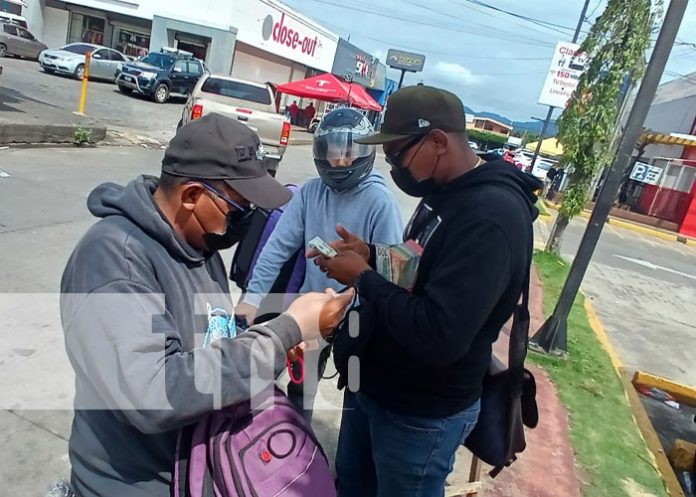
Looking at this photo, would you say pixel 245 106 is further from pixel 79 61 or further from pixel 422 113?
pixel 79 61

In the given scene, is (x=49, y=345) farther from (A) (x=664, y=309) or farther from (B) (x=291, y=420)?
(A) (x=664, y=309)

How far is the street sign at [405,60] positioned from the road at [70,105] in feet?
106

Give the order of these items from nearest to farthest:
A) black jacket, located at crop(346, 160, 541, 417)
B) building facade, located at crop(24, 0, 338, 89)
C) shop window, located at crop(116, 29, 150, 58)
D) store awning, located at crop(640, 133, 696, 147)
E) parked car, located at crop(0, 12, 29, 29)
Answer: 1. black jacket, located at crop(346, 160, 541, 417)
2. store awning, located at crop(640, 133, 696, 147)
3. parked car, located at crop(0, 12, 29, 29)
4. building facade, located at crop(24, 0, 338, 89)
5. shop window, located at crop(116, 29, 150, 58)

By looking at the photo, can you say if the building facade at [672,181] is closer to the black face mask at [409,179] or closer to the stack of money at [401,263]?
the black face mask at [409,179]

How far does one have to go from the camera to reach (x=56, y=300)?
13.6ft

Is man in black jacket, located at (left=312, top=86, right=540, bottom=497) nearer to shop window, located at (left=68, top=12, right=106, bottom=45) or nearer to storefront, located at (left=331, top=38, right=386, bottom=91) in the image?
shop window, located at (left=68, top=12, right=106, bottom=45)

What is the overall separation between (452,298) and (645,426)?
4164mm

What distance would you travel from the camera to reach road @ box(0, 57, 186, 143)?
1110 centimetres

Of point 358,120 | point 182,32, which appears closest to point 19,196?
point 358,120

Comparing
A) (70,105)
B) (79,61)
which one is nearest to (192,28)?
(79,61)

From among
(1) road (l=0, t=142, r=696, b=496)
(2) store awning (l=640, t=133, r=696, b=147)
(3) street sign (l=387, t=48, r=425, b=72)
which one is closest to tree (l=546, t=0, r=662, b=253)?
(1) road (l=0, t=142, r=696, b=496)

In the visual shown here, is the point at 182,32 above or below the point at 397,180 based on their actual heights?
above

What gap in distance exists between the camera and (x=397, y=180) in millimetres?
1974

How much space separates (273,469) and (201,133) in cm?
79
